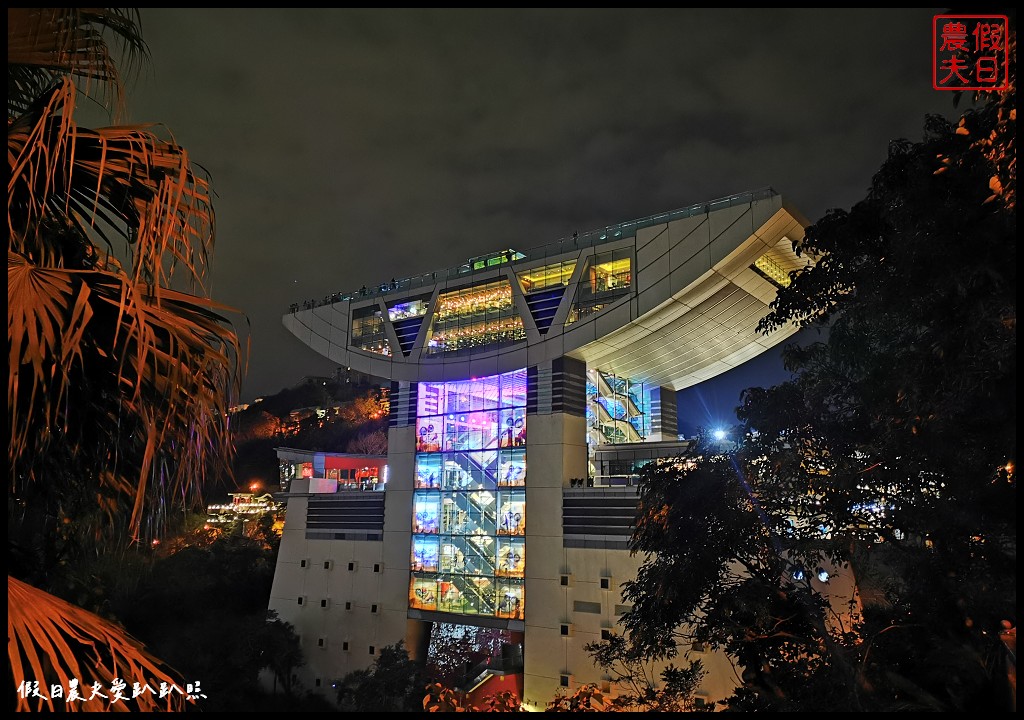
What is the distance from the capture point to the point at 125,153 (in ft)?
11.0

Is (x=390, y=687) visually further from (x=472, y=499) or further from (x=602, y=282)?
(x=602, y=282)

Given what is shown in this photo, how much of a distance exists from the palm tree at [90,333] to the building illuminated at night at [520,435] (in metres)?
19.7

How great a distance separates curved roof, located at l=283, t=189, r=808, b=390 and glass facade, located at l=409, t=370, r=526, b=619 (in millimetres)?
1506

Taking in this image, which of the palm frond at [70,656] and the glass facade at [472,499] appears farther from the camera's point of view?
the glass facade at [472,499]

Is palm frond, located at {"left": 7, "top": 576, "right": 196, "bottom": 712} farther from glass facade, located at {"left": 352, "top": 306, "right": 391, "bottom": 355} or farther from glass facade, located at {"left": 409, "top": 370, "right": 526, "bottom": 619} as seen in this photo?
glass facade, located at {"left": 352, "top": 306, "right": 391, "bottom": 355}

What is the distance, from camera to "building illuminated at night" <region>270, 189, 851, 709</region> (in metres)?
22.0

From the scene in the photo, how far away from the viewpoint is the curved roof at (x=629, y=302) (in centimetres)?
2159

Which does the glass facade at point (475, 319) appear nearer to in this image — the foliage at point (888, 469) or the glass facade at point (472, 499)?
the glass facade at point (472, 499)

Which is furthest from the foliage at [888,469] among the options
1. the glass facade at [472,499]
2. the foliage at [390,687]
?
the foliage at [390,687]

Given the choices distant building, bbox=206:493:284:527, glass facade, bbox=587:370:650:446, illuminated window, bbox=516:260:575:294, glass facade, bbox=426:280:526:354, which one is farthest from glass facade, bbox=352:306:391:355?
distant building, bbox=206:493:284:527

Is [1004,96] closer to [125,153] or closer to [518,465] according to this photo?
[125,153]

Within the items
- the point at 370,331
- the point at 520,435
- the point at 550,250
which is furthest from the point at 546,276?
the point at 370,331

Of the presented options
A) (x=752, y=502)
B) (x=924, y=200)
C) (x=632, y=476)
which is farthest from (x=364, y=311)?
(x=924, y=200)

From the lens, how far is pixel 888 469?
7.30m
